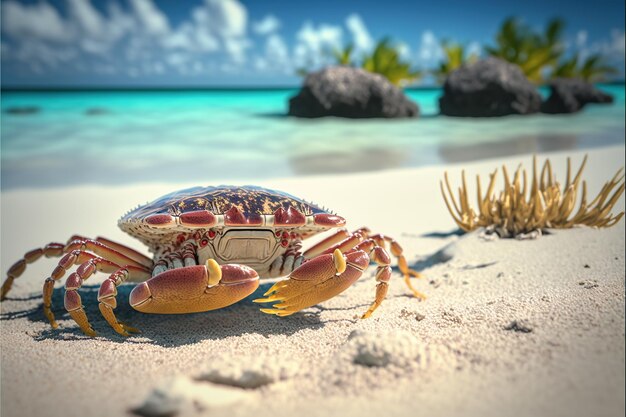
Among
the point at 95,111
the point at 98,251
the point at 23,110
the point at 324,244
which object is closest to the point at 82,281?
the point at 98,251

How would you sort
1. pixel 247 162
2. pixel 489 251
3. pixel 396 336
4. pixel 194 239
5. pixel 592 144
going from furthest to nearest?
pixel 247 162
pixel 592 144
pixel 489 251
pixel 194 239
pixel 396 336

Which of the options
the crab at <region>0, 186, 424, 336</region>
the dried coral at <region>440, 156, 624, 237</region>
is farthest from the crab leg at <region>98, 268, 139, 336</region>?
the dried coral at <region>440, 156, 624, 237</region>

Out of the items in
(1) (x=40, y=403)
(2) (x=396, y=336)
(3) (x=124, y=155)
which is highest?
(3) (x=124, y=155)

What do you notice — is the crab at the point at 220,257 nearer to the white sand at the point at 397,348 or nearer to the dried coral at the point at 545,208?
the white sand at the point at 397,348

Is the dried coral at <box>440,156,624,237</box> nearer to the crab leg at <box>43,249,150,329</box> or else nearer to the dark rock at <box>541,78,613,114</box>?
the crab leg at <box>43,249,150,329</box>

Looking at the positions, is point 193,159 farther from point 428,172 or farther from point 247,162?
point 428,172

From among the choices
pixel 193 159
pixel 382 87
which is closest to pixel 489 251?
pixel 193 159

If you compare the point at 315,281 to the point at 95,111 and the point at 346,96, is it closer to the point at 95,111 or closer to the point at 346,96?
the point at 346,96
